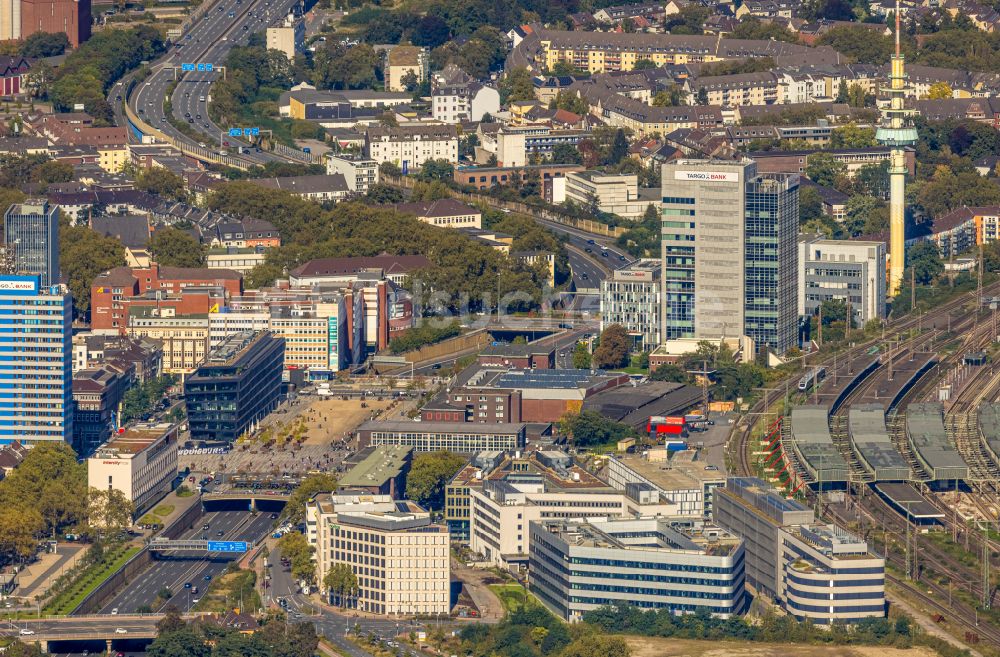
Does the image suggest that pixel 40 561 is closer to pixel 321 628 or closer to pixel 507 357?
pixel 321 628

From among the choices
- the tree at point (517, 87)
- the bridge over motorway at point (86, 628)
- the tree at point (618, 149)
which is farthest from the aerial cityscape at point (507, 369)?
the tree at point (618, 149)

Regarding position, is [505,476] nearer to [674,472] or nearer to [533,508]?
[533,508]

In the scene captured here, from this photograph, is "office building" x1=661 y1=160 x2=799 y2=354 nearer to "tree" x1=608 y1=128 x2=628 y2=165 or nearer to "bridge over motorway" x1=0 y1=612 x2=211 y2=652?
"tree" x1=608 y1=128 x2=628 y2=165

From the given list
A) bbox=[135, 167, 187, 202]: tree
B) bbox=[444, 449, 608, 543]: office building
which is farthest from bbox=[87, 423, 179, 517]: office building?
bbox=[135, 167, 187, 202]: tree

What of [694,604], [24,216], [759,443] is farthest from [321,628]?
[24,216]

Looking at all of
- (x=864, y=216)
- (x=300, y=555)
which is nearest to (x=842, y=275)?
(x=864, y=216)

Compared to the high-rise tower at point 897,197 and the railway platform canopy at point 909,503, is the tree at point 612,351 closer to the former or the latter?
the high-rise tower at point 897,197
